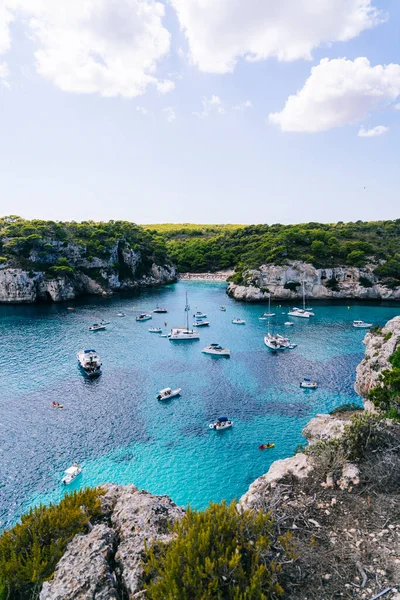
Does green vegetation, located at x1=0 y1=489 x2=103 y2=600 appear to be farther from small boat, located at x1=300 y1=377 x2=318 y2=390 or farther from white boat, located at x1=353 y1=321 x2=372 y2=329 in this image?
white boat, located at x1=353 y1=321 x2=372 y2=329

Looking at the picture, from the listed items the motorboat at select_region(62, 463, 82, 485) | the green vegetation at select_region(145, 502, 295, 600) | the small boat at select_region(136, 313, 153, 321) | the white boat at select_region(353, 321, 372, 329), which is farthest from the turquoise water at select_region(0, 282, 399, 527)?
the green vegetation at select_region(145, 502, 295, 600)

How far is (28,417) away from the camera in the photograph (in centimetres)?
3472

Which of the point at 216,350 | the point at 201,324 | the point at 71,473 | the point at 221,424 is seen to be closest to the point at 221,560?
the point at 71,473

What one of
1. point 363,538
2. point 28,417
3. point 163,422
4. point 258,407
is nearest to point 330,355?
point 258,407

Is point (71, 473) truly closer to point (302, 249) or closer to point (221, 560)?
point (221, 560)

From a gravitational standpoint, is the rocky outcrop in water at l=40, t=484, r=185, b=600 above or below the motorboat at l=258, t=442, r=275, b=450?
above

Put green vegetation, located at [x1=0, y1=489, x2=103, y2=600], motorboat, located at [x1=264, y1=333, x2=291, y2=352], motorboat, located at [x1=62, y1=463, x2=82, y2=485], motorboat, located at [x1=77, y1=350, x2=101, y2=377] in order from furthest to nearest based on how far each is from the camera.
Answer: motorboat, located at [x1=264, y1=333, x2=291, y2=352] < motorboat, located at [x1=77, y1=350, x2=101, y2=377] < motorboat, located at [x1=62, y1=463, x2=82, y2=485] < green vegetation, located at [x1=0, y1=489, x2=103, y2=600]

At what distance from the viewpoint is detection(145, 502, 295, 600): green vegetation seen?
7461 millimetres

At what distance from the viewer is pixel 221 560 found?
25.5 ft

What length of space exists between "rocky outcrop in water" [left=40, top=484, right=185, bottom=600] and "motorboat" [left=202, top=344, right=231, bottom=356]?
4109cm

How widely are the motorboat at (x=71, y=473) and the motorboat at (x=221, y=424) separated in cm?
1217

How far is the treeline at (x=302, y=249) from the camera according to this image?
97250mm

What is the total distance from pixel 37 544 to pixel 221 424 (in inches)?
931

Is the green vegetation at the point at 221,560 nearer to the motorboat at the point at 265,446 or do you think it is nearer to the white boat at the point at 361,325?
the motorboat at the point at 265,446
